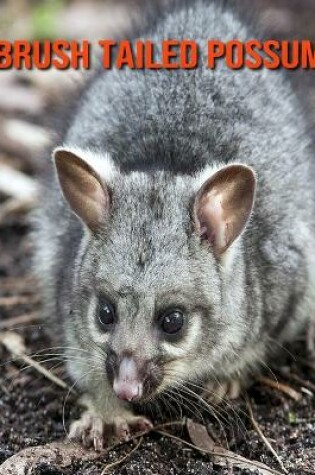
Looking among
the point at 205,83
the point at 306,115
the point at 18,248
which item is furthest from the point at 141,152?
the point at 18,248

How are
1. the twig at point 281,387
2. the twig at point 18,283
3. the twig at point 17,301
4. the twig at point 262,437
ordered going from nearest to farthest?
the twig at point 262,437 < the twig at point 281,387 < the twig at point 17,301 < the twig at point 18,283

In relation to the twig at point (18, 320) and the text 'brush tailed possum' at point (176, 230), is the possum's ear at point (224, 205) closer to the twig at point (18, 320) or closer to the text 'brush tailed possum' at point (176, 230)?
the text 'brush tailed possum' at point (176, 230)

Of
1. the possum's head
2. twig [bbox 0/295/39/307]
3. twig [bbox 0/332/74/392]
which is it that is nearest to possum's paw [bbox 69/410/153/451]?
the possum's head

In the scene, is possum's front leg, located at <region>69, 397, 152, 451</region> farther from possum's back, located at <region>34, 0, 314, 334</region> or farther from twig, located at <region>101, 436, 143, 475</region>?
possum's back, located at <region>34, 0, 314, 334</region>

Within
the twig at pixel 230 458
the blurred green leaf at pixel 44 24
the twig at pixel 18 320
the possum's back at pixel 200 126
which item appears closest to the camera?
the twig at pixel 230 458

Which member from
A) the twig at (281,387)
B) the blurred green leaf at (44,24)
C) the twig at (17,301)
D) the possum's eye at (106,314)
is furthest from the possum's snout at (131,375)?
the blurred green leaf at (44,24)

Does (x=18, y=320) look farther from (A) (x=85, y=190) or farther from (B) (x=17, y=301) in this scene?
(A) (x=85, y=190)

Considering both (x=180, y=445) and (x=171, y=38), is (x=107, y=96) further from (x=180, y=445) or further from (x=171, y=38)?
(x=180, y=445)
